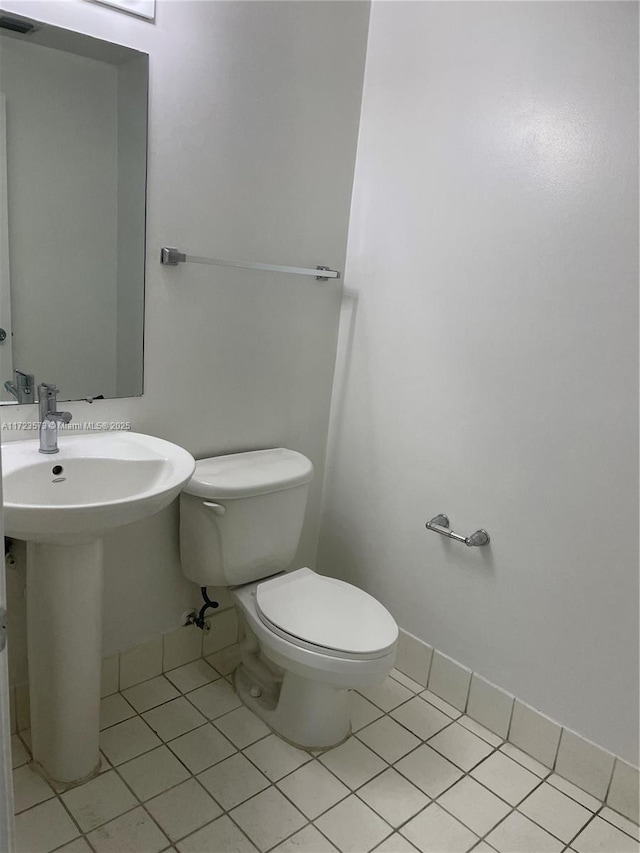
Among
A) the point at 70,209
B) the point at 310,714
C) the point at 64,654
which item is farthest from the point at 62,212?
the point at 310,714

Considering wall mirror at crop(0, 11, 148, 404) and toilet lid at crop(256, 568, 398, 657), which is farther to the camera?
toilet lid at crop(256, 568, 398, 657)

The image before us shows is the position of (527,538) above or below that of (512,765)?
above

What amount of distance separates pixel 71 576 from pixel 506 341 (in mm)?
1289

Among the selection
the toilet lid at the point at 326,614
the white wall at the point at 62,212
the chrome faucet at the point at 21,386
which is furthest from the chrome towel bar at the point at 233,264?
the toilet lid at the point at 326,614

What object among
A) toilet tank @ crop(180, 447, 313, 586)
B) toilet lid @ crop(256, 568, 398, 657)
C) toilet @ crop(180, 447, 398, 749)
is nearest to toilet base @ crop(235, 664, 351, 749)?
toilet @ crop(180, 447, 398, 749)

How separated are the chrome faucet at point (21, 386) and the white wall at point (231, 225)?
5 cm

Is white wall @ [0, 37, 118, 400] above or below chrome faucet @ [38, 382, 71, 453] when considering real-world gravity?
above

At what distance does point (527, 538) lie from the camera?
184 centimetres

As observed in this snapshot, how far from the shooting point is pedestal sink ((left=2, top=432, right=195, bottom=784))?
1483mm

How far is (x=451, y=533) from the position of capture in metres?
1.97

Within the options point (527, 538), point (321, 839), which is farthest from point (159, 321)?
point (321, 839)

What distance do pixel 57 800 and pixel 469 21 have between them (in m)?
2.32

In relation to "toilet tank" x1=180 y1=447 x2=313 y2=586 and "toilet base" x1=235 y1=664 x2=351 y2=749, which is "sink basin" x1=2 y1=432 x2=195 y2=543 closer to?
"toilet tank" x1=180 y1=447 x2=313 y2=586

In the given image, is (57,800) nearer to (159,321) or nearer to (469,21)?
(159,321)
